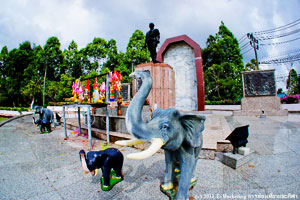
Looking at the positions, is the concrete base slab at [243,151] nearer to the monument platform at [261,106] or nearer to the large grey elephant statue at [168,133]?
the large grey elephant statue at [168,133]

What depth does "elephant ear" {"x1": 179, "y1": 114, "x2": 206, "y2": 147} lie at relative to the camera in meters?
1.97

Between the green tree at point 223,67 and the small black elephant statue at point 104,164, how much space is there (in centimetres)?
2306

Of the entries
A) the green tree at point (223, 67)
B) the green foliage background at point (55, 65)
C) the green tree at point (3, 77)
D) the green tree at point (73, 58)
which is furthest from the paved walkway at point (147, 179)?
the green tree at point (3, 77)

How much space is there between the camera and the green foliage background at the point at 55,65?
26656 mm

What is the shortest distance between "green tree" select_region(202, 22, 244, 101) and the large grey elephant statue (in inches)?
902

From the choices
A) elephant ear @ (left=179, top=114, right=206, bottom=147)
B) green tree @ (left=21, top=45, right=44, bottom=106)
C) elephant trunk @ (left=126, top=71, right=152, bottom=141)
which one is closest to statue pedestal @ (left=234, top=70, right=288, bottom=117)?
elephant ear @ (left=179, top=114, right=206, bottom=147)

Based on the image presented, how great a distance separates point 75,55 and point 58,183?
2911cm

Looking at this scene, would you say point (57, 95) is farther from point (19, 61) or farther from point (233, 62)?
point (233, 62)

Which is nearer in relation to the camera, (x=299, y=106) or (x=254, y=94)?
(x=254, y=94)

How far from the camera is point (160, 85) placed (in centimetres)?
834

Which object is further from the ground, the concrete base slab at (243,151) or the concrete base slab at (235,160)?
the concrete base slab at (243,151)

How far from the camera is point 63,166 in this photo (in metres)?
3.52

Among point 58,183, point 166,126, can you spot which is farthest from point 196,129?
point 58,183

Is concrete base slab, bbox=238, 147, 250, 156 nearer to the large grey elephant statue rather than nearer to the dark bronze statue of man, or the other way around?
the large grey elephant statue
